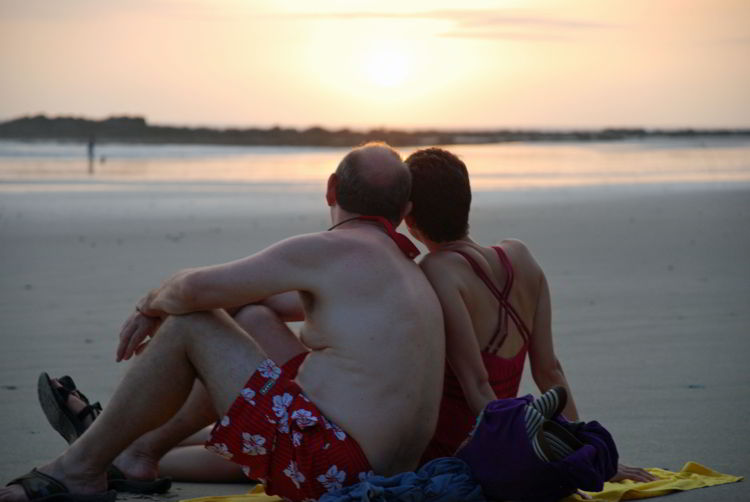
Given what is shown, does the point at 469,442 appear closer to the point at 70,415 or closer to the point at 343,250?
the point at 343,250

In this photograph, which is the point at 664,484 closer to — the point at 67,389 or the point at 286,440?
the point at 286,440

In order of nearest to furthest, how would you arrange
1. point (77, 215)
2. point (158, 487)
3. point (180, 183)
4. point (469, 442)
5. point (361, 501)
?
point (361, 501) < point (469, 442) < point (158, 487) < point (77, 215) < point (180, 183)

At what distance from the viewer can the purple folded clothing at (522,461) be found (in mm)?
3277

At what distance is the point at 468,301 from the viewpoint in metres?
3.62

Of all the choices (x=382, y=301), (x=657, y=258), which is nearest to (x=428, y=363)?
(x=382, y=301)

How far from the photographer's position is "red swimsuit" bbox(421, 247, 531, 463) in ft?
12.1

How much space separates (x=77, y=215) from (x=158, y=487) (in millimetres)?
11946

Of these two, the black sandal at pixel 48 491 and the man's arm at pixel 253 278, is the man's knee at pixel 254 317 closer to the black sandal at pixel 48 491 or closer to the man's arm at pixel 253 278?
the man's arm at pixel 253 278

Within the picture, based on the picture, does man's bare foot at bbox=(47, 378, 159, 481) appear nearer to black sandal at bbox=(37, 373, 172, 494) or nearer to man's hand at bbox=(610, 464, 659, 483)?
black sandal at bbox=(37, 373, 172, 494)

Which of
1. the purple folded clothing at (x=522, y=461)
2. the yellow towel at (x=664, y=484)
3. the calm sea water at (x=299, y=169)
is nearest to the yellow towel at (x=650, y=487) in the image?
the yellow towel at (x=664, y=484)

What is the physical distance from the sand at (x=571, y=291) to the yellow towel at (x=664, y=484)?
0.07 meters

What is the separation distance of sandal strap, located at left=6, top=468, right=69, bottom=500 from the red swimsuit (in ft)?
4.16

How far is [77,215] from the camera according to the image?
15.2 m

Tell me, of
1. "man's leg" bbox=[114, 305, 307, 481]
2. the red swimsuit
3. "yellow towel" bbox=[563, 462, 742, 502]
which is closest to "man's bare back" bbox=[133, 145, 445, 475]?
the red swimsuit
